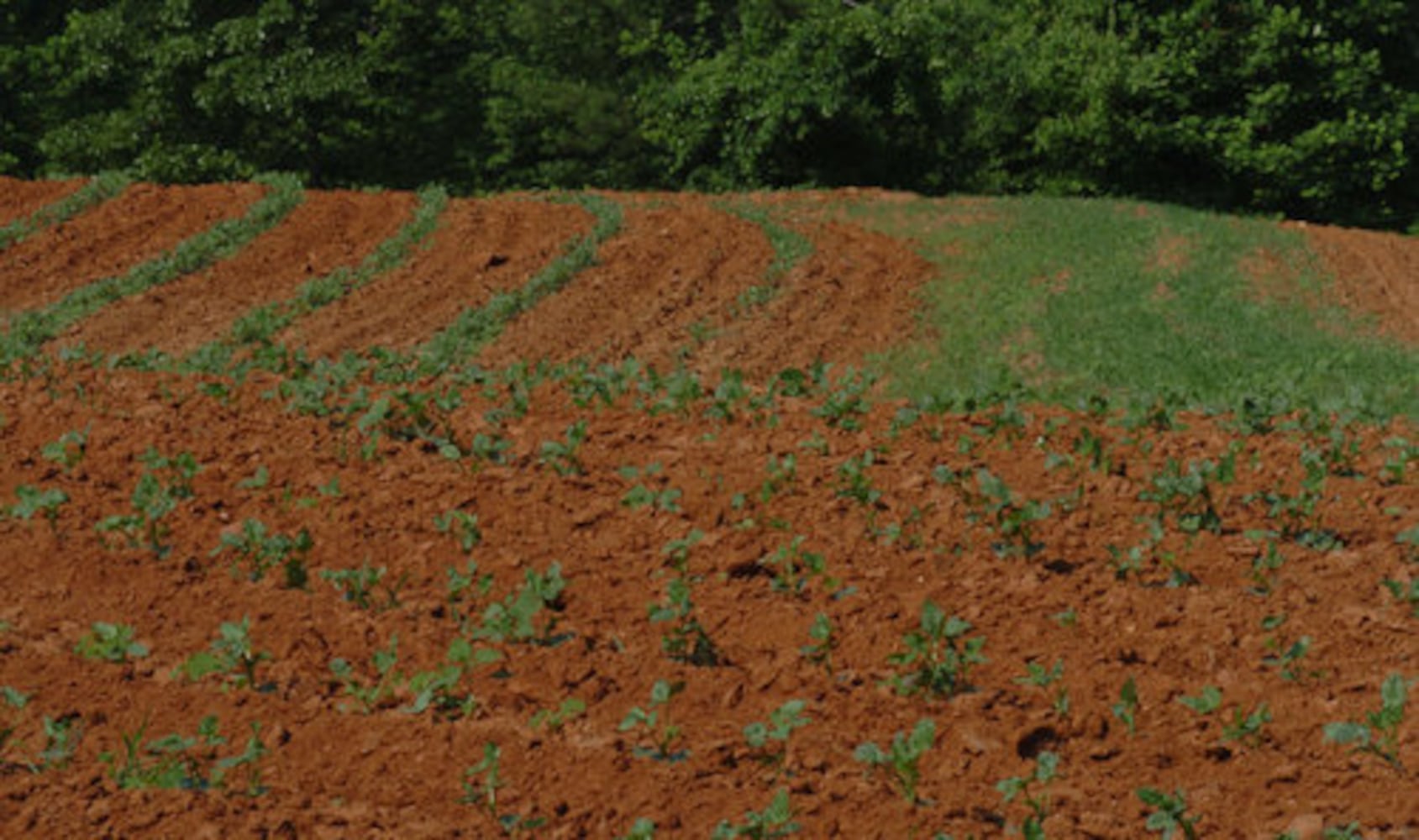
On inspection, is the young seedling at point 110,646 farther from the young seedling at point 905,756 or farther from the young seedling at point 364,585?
the young seedling at point 905,756

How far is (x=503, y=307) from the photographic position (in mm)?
14789

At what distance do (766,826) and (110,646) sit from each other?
244 centimetres

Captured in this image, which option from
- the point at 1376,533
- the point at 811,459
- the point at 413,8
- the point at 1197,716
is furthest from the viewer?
the point at 413,8

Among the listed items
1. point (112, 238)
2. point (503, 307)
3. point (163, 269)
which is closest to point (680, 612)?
point (503, 307)

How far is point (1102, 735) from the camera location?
5.06 m

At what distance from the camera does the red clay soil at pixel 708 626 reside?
15.1ft

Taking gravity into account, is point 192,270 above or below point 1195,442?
below

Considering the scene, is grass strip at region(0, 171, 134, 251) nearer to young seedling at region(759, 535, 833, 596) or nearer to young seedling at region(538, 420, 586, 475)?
young seedling at region(538, 420, 586, 475)

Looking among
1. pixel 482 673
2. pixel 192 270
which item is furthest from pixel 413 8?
pixel 482 673

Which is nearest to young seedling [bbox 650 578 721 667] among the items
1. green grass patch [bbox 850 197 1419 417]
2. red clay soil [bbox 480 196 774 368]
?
green grass patch [bbox 850 197 1419 417]

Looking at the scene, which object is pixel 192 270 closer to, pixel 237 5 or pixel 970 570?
pixel 237 5

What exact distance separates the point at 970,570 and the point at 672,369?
711cm

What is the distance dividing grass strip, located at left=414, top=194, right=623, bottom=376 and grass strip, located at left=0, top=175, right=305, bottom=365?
316cm

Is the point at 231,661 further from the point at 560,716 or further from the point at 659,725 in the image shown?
the point at 659,725
